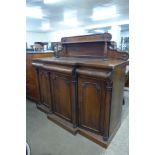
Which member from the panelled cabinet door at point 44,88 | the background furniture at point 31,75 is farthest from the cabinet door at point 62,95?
the background furniture at point 31,75

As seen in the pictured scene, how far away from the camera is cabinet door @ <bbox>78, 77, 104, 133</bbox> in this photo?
1.76 meters

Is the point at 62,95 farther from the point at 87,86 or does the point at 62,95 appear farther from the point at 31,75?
the point at 31,75

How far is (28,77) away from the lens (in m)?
3.16

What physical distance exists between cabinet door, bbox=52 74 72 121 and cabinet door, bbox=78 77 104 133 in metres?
0.19

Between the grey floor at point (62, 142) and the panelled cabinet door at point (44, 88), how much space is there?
0.36 meters

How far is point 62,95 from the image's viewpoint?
217 centimetres

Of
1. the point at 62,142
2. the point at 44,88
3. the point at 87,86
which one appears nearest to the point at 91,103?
the point at 87,86

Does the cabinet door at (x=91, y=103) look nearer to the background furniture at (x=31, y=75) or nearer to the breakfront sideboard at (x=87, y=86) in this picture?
the breakfront sideboard at (x=87, y=86)

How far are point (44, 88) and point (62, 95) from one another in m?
0.53

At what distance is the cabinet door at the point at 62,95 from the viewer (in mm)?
2060

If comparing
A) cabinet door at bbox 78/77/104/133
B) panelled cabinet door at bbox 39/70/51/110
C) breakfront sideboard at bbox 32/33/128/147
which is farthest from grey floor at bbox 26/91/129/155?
panelled cabinet door at bbox 39/70/51/110
